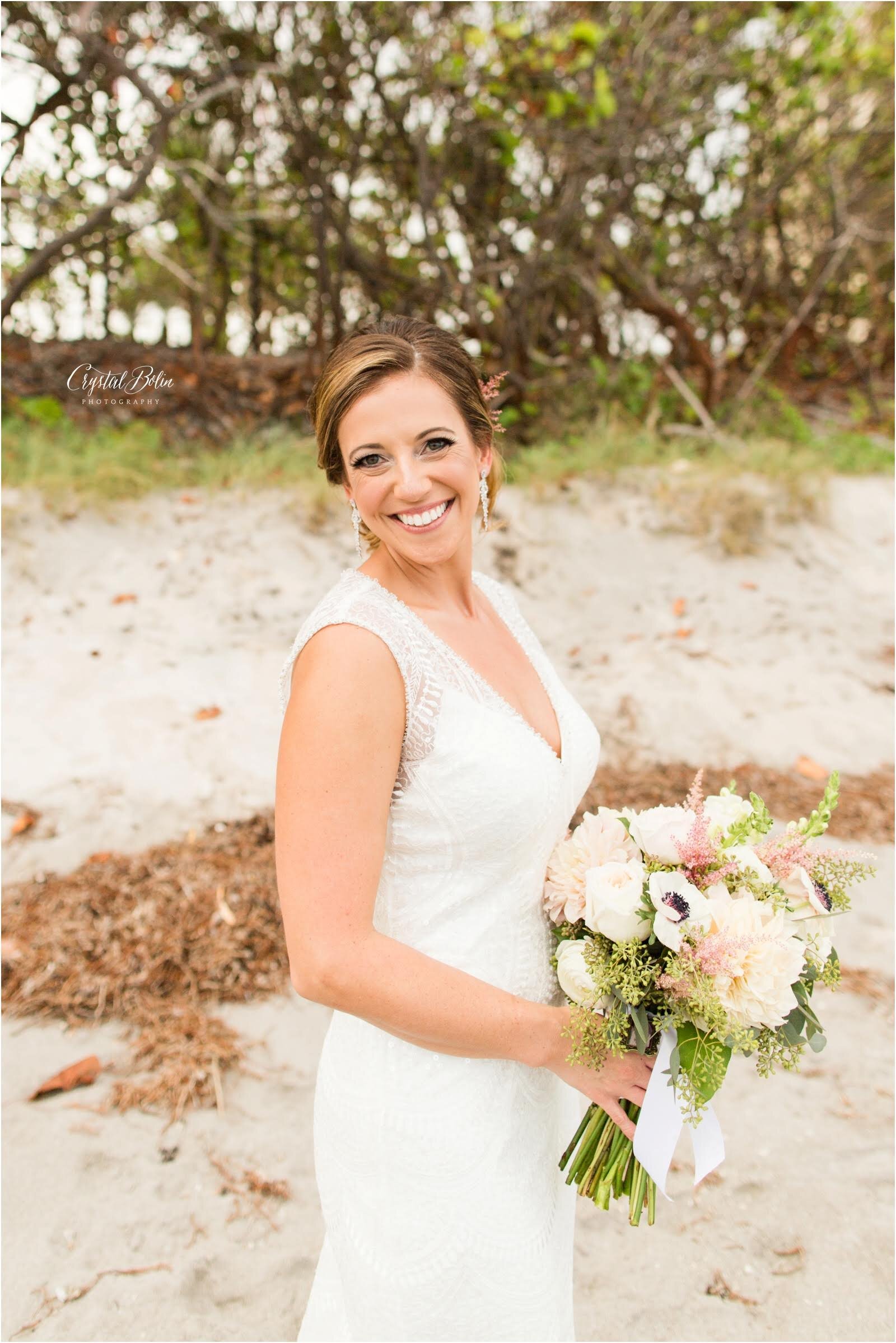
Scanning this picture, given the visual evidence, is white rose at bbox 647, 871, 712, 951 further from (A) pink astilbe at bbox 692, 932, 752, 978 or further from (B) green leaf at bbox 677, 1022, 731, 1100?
(B) green leaf at bbox 677, 1022, 731, 1100

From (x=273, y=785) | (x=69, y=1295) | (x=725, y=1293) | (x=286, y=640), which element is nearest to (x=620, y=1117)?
(x=725, y=1293)

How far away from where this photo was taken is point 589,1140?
5.99ft

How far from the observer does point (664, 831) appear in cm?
165

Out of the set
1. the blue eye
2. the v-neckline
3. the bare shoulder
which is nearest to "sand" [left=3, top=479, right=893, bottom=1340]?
the v-neckline

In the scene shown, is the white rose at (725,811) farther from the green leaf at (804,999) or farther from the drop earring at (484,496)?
the drop earring at (484,496)

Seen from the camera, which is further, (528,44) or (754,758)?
(528,44)

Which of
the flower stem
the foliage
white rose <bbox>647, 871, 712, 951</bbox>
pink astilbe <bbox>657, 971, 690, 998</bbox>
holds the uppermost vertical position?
the foliage

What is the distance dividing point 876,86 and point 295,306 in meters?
5.40

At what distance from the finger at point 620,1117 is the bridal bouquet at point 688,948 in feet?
0.17

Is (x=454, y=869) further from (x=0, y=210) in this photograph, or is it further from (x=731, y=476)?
(x=0, y=210)

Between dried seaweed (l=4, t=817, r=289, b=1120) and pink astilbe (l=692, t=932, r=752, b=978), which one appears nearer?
pink astilbe (l=692, t=932, r=752, b=978)

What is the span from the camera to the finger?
5.57 ft

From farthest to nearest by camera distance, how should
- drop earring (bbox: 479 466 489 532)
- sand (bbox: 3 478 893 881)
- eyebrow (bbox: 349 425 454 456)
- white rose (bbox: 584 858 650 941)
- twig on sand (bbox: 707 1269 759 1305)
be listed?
sand (bbox: 3 478 893 881)
twig on sand (bbox: 707 1269 759 1305)
drop earring (bbox: 479 466 489 532)
eyebrow (bbox: 349 425 454 456)
white rose (bbox: 584 858 650 941)

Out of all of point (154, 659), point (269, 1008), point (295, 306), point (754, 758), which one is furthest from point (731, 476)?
point (269, 1008)
